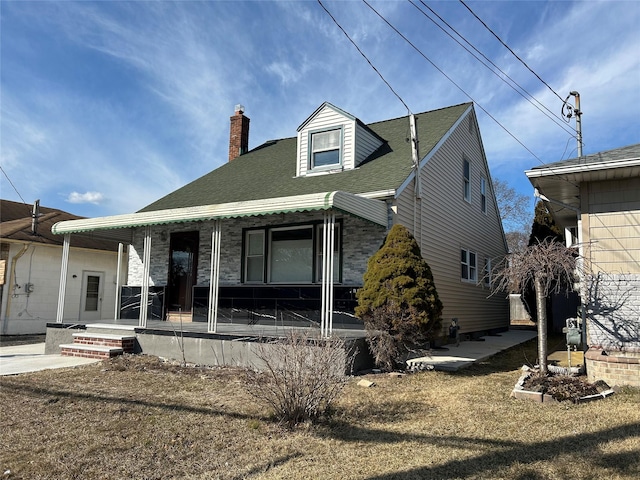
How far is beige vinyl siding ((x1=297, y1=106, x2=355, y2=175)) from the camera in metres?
11.9

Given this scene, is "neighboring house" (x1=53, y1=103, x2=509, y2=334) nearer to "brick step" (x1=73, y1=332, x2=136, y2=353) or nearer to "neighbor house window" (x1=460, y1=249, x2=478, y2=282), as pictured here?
"neighbor house window" (x1=460, y1=249, x2=478, y2=282)

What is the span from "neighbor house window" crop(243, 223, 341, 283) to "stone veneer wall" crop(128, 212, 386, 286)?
204 millimetres

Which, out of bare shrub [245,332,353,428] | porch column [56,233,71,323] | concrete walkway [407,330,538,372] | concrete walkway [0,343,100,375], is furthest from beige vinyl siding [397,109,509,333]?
porch column [56,233,71,323]

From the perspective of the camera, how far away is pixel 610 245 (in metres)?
7.05

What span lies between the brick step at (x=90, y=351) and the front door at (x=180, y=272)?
3519 millimetres

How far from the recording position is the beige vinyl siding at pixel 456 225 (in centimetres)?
1120

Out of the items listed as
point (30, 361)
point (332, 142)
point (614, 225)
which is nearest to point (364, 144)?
point (332, 142)

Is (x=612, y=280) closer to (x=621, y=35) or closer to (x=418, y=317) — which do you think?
(x=418, y=317)

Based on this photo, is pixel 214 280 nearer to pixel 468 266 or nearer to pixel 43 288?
pixel 468 266

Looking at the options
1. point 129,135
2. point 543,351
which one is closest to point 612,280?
point 543,351

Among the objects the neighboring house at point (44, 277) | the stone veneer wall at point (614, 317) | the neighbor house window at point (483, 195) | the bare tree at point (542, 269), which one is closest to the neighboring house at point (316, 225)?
the neighbor house window at point (483, 195)

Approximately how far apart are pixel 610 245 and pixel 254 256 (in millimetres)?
7858

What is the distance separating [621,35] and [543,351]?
24.5 ft

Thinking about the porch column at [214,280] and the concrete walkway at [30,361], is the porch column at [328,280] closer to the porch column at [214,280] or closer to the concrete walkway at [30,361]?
the porch column at [214,280]
